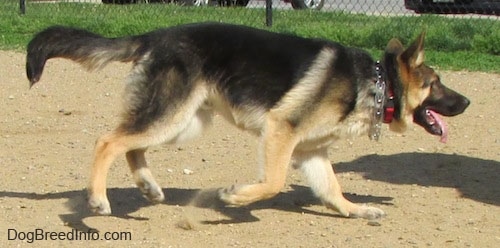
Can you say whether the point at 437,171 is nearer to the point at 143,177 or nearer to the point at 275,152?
the point at 275,152

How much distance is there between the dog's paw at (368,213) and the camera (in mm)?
5738

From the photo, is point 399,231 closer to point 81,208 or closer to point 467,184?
point 467,184

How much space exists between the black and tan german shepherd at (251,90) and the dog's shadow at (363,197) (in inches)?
9.8

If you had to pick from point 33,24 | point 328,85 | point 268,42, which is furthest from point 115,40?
point 33,24

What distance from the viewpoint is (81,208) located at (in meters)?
5.75

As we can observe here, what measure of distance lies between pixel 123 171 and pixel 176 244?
1577 mm

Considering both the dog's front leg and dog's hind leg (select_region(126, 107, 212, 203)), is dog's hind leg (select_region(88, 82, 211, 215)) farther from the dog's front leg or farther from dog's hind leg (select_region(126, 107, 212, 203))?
the dog's front leg

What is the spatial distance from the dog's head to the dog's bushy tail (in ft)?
4.72

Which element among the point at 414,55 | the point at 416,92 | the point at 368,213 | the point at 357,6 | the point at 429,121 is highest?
the point at 357,6

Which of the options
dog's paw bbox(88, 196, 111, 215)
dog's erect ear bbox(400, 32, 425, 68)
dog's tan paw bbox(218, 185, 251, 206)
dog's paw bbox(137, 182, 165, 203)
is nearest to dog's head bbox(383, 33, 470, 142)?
dog's erect ear bbox(400, 32, 425, 68)

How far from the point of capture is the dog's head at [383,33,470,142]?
18.7 ft

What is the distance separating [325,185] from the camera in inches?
231

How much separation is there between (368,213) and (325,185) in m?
0.30

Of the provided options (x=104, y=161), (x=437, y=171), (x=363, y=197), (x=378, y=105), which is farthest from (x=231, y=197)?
(x=437, y=171)
